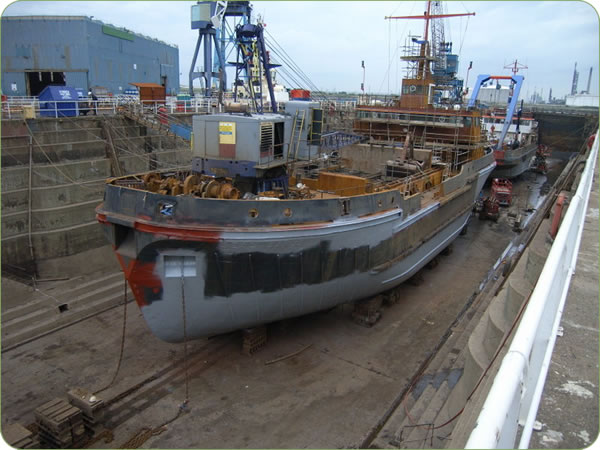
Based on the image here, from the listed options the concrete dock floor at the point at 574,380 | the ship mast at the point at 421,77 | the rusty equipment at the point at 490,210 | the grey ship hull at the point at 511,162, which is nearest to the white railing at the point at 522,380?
the concrete dock floor at the point at 574,380

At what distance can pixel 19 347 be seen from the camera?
10516 mm

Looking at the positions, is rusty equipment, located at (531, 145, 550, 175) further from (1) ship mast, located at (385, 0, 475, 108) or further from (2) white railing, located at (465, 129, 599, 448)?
(2) white railing, located at (465, 129, 599, 448)

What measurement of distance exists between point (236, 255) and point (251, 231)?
59 cm

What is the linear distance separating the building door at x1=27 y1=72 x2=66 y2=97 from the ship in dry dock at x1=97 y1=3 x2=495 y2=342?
70.7 ft

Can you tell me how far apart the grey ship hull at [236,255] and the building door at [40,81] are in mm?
23809

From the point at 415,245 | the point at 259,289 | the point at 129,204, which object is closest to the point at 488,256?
the point at 415,245

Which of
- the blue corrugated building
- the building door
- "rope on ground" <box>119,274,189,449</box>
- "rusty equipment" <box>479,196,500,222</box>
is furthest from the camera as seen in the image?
the building door

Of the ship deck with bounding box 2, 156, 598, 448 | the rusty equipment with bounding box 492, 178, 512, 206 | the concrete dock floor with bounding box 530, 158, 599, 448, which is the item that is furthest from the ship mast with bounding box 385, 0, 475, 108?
the concrete dock floor with bounding box 530, 158, 599, 448

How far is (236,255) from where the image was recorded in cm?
859

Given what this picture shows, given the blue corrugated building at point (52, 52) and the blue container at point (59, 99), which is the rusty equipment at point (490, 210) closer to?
the blue container at point (59, 99)

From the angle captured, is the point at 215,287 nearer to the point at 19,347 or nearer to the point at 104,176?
the point at 19,347

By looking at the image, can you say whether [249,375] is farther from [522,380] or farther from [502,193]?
[502,193]

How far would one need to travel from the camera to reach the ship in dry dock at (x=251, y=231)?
8.39 m

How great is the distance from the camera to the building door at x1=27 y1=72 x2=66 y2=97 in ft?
90.8
